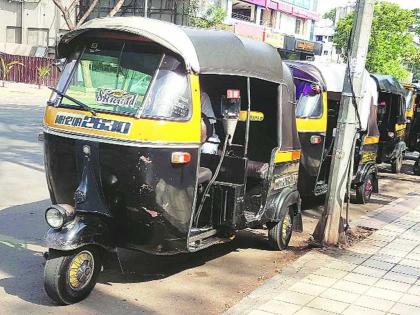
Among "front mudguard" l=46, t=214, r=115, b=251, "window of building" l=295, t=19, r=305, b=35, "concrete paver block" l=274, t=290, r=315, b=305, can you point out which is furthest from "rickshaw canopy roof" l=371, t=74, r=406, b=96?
"window of building" l=295, t=19, r=305, b=35

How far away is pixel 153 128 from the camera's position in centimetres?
447

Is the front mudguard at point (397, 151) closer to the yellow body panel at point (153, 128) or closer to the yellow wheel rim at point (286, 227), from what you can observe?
the yellow wheel rim at point (286, 227)

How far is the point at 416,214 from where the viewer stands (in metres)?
8.47

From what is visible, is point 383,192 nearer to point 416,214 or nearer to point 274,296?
point 416,214

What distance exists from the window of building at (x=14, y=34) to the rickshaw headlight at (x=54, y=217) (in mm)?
42678

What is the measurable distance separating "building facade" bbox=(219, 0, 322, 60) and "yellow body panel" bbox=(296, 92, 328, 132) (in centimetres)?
3231

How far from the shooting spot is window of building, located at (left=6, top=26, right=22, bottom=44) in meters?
43.8

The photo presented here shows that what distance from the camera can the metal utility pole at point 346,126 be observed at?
6230 millimetres

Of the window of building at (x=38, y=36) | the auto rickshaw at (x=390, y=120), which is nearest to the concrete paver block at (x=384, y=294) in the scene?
the auto rickshaw at (x=390, y=120)

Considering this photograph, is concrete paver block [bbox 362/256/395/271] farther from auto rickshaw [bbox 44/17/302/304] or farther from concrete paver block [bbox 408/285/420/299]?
auto rickshaw [bbox 44/17/302/304]

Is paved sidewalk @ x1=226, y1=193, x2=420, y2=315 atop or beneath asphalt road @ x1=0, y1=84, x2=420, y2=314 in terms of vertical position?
atop

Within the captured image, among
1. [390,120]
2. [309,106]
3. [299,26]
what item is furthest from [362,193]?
[299,26]

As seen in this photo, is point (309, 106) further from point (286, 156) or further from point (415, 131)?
point (415, 131)

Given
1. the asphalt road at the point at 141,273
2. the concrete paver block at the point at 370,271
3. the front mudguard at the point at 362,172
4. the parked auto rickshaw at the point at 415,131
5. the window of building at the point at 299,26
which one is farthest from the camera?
the window of building at the point at 299,26
